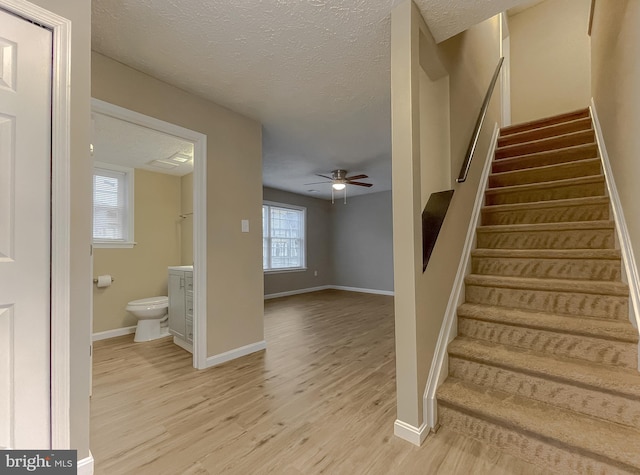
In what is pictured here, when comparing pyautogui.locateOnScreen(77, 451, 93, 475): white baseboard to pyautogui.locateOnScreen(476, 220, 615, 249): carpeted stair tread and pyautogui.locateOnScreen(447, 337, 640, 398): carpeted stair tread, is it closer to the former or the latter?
pyautogui.locateOnScreen(447, 337, 640, 398): carpeted stair tread

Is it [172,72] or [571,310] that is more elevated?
[172,72]

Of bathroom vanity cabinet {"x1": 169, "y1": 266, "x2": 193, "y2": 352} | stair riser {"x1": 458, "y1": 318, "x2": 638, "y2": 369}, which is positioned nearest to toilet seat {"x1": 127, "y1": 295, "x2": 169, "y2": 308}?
bathroom vanity cabinet {"x1": 169, "y1": 266, "x2": 193, "y2": 352}

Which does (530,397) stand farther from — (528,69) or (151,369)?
(528,69)

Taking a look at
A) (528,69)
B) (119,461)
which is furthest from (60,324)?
(528,69)

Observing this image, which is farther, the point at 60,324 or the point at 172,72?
the point at 172,72

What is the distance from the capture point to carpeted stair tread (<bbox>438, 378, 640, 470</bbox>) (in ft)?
3.81

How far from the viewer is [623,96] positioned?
1.78 meters

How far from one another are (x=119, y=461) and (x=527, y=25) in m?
6.39

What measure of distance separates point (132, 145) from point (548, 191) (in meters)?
4.04

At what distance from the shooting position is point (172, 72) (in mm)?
2045

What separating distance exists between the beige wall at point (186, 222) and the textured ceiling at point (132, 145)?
1.35 feet

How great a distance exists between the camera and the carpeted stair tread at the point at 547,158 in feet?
8.30

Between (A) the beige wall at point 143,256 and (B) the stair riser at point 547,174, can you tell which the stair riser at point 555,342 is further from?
(A) the beige wall at point 143,256

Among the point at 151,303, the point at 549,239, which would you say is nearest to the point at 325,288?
the point at 151,303
